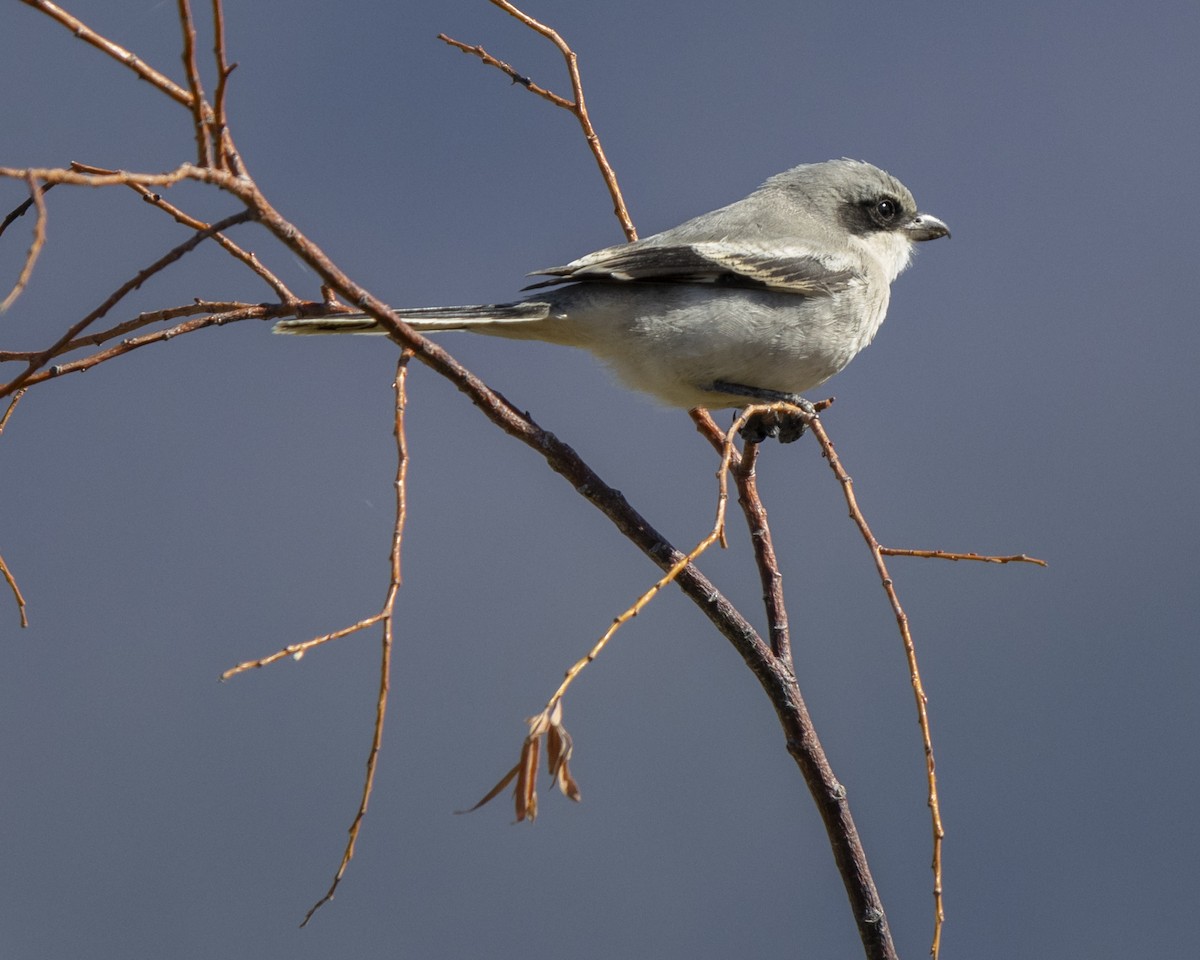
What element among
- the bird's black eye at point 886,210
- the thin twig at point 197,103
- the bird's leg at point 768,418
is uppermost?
the bird's black eye at point 886,210

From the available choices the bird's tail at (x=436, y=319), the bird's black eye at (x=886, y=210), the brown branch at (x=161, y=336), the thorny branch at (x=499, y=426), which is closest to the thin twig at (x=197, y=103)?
the thorny branch at (x=499, y=426)

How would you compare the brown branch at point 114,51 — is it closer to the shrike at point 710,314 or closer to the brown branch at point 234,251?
the brown branch at point 234,251

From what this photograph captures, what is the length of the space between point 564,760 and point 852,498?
0.77m

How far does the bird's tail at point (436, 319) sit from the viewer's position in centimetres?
258

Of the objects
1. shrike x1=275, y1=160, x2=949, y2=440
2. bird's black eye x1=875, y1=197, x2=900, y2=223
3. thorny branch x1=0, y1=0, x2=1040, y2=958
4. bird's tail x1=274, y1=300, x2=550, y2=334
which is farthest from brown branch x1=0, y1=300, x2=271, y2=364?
bird's black eye x1=875, y1=197, x2=900, y2=223

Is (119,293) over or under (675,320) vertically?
under

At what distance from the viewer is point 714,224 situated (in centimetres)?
362

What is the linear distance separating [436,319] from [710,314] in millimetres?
774

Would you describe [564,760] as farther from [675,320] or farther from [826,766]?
[675,320]

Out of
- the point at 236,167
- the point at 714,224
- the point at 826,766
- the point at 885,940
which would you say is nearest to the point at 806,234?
the point at 714,224

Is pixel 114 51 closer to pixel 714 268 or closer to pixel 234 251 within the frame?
pixel 234 251

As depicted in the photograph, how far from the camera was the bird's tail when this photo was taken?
2582mm

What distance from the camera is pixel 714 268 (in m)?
3.38

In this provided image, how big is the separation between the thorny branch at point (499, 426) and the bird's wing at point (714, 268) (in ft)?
2.14
